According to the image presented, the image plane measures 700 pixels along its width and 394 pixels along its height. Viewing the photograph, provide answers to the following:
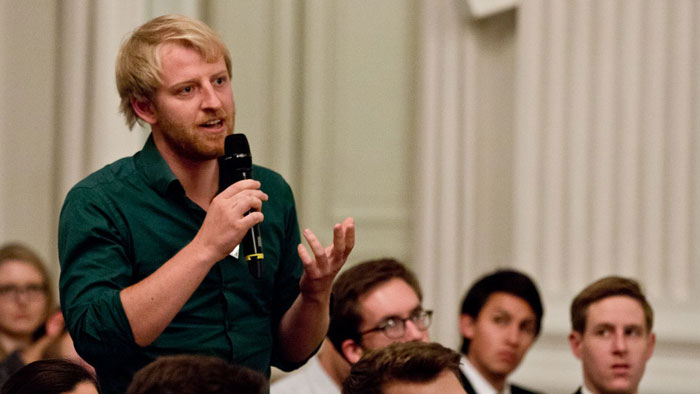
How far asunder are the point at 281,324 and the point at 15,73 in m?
2.67

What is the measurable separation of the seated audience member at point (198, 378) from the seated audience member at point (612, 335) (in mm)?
1964

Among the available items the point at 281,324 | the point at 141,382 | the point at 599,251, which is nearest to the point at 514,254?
the point at 599,251

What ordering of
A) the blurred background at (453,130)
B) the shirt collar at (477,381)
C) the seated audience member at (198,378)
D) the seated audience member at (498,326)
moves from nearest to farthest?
the seated audience member at (198,378) < the shirt collar at (477,381) < the seated audience member at (498,326) < the blurred background at (453,130)

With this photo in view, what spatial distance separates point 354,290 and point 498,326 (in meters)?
0.90

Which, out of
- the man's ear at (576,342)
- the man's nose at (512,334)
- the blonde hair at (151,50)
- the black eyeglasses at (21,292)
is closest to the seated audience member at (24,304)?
the black eyeglasses at (21,292)

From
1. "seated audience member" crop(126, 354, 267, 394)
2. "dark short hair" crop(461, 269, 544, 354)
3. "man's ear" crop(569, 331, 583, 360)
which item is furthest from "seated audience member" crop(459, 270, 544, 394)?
"seated audience member" crop(126, 354, 267, 394)

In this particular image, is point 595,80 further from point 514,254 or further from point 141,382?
point 141,382

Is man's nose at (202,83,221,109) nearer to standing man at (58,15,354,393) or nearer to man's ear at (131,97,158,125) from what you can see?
standing man at (58,15,354,393)

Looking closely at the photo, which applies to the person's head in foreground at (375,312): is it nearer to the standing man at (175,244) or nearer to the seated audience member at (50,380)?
the standing man at (175,244)

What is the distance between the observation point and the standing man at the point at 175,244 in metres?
1.84

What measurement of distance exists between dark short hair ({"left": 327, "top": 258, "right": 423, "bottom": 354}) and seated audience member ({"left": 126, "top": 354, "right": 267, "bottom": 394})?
143cm

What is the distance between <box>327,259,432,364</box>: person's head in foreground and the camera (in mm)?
2877

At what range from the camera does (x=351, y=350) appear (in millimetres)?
2920

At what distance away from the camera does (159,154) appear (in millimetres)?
2055
